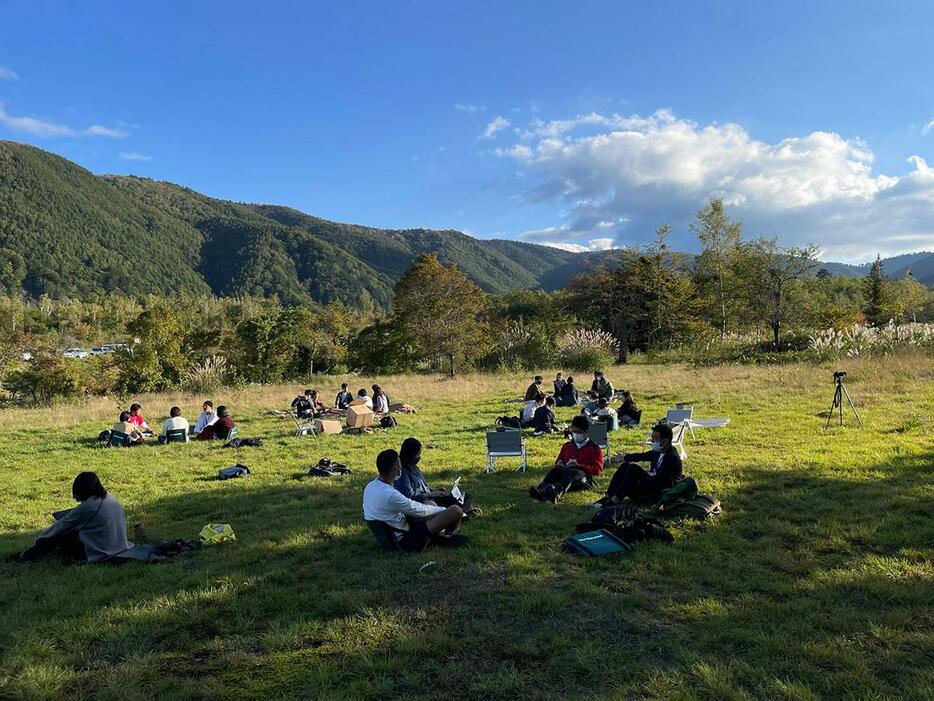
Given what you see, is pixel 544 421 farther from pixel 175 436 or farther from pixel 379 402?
pixel 175 436

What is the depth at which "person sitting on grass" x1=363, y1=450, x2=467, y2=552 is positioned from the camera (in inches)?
213

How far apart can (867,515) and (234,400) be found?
1872cm

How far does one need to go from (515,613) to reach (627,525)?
183 centimetres

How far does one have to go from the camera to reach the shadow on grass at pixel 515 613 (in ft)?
10.8

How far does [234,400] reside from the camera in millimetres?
19891

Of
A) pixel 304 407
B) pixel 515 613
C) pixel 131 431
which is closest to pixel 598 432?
pixel 515 613

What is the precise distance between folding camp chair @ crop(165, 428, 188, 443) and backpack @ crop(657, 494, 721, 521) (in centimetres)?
1064

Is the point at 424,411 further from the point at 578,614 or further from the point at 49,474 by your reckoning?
the point at 578,614

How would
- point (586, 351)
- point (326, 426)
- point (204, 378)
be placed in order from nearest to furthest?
point (326, 426) < point (204, 378) < point (586, 351)

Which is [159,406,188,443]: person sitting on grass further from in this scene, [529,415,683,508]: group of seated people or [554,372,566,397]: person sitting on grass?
[554,372,566,397]: person sitting on grass

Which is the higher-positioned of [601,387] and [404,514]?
[601,387]

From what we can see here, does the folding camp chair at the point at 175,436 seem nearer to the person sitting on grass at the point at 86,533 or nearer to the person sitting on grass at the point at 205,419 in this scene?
the person sitting on grass at the point at 205,419

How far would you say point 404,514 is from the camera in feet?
17.9

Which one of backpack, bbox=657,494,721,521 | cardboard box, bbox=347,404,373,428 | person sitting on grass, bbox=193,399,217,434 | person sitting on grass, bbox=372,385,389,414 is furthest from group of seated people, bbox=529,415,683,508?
person sitting on grass, bbox=193,399,217,434
